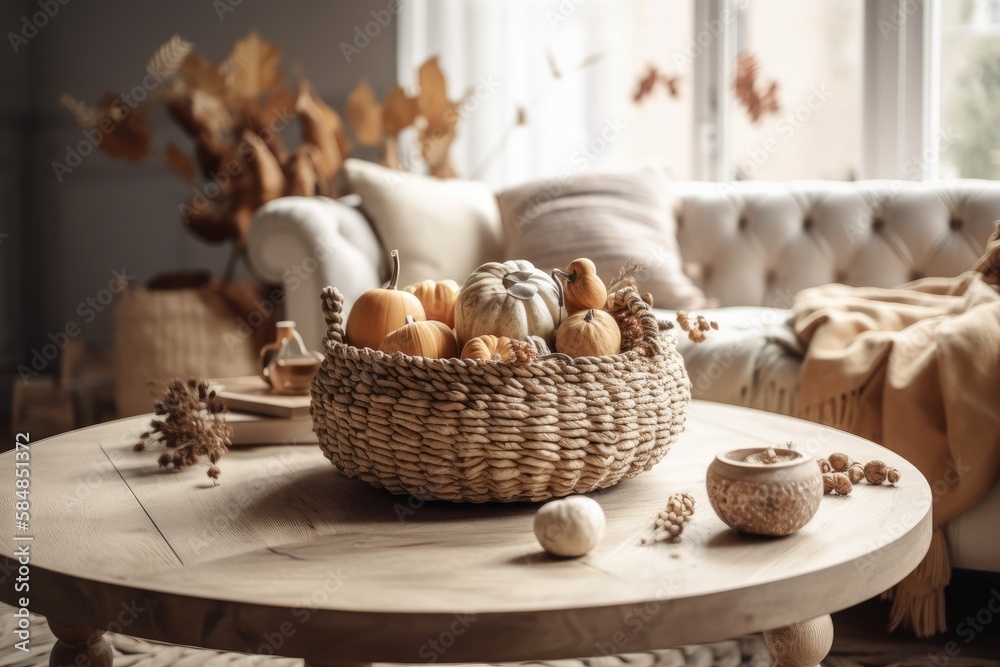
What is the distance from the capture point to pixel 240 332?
2.62 m

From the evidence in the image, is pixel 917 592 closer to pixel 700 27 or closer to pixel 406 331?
pixel 406 331

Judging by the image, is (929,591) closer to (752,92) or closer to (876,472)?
(876,472)

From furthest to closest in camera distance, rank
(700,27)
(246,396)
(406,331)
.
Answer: (700,27) → (246,396) → (406,331)

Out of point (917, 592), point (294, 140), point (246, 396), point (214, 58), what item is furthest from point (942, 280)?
point (214, 58)

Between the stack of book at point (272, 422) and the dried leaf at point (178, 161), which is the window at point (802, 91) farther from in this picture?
the stack of book at point (272, 422)

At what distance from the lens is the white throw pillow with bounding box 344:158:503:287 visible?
2.38 m

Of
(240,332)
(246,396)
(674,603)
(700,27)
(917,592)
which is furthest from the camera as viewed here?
(700,27)

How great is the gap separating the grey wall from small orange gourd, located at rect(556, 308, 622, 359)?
309 cm

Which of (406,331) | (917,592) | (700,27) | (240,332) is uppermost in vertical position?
(700,27)

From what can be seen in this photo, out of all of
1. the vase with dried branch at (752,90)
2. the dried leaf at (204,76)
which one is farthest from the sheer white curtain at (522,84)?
the dried leaf at (204,76)

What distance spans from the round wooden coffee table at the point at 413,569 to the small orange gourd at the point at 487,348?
0.48 feet

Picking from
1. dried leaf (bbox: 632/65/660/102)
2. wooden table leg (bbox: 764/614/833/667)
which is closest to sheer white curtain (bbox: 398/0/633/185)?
dried leaf (bbox: 632/65/660/102)

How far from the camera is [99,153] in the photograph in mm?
3689

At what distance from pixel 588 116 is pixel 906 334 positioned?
6.95 ft
